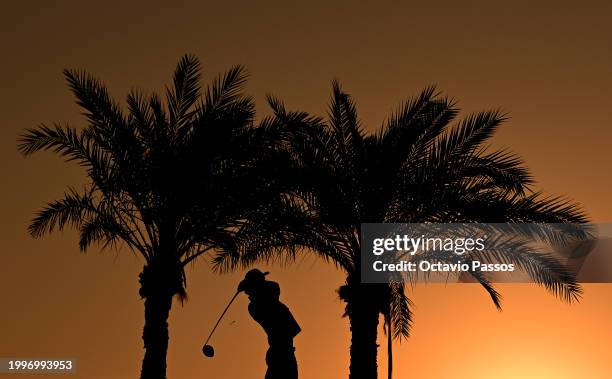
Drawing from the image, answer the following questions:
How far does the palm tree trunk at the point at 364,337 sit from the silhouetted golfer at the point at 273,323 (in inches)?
293

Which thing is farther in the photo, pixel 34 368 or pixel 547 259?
pixel 34 368

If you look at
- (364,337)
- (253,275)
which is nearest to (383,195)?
(364,337)

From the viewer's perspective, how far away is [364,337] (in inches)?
705

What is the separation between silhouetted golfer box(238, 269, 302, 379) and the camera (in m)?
10.2

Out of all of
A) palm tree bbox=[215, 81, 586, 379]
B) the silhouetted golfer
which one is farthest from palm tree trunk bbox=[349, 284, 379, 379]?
the silhouetted golfer

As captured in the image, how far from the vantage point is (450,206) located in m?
17.2

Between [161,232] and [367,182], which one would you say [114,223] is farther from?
[367,182]

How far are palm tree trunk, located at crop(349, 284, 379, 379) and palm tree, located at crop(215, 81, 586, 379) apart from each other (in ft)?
0.06

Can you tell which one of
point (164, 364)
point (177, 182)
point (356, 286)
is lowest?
point (164, 364)

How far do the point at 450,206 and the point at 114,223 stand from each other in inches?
234

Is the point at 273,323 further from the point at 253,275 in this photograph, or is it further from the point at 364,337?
the point at 364,337

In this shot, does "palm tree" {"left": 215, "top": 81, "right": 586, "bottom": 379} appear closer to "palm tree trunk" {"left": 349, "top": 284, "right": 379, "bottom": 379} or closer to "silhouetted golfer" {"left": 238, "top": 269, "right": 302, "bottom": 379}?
"palm tree trunk" {"left": 349, "top": 284, "right": 379, "bottom": 379}

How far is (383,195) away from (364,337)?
2589mm

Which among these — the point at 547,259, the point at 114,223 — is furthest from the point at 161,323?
the point at 547,259
